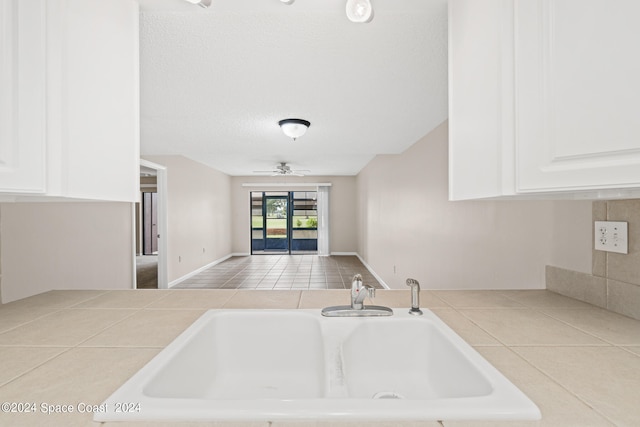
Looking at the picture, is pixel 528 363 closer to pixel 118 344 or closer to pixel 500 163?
pixel 500 163

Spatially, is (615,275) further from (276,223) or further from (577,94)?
(276,223)

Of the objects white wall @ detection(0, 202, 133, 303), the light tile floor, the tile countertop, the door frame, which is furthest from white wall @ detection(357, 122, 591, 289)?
the door frame

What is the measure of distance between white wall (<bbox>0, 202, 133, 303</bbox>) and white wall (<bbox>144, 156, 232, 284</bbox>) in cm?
136

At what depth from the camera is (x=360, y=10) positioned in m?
1.23

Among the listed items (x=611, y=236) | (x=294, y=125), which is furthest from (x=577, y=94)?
(x=294, y=125)

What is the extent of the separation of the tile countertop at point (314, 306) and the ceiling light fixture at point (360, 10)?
1245 millimetres

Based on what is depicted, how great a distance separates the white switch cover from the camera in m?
1.00

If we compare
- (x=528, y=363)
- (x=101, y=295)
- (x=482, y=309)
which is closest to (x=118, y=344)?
(x=101, y=295)

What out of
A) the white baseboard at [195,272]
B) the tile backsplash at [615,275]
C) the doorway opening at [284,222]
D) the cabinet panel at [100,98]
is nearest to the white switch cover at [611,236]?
the tile backsplash at [615,275]

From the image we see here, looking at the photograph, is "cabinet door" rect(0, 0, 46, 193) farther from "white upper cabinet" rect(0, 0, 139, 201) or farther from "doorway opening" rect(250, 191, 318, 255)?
"doorway opening" rect(250, 191, 318, 255)

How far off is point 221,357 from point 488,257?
1947 millimetres

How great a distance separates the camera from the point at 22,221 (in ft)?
5.90

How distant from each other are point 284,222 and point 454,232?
6.70 m

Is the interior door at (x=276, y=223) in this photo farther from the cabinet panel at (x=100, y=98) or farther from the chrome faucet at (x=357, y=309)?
the chrome faucet at (x=357, y=309)
